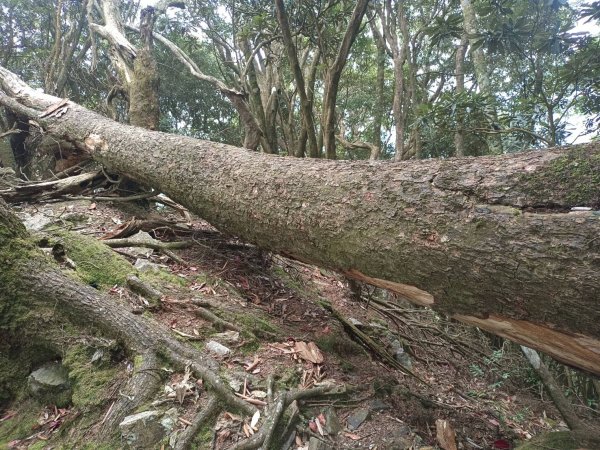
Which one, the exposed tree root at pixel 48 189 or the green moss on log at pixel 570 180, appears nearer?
the green moss on log at pixel 570 180

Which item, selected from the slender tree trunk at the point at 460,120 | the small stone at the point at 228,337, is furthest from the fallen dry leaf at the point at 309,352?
the slender tree trunk at the point at 460,120

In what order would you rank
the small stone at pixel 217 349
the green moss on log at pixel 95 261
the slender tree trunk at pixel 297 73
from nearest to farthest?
the small stone at pixel 217 349
the green moss on log at pixel 95 261
the slender tree trunk at pixel 297 73

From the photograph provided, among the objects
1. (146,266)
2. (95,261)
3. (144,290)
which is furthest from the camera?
(146,266)

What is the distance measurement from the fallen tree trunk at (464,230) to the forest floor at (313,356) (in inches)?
26.8

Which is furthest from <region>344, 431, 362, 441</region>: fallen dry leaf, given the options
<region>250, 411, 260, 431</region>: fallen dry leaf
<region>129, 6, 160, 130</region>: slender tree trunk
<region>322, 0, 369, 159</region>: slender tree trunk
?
<region>129, 6, 160, 130</region>: slender tree trunk

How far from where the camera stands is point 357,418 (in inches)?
85.4

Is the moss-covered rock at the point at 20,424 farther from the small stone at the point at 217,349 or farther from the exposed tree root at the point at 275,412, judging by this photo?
the exposed tree root at the point at 275,412

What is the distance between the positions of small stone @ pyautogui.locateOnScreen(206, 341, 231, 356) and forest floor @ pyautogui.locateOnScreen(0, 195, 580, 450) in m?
0.05

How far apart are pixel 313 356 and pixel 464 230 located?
136 cm

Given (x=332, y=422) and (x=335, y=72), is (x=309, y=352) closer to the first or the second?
(x=332, y=422)

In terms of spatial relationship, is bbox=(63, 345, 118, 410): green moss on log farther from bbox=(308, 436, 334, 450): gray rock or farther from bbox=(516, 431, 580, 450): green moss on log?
bbox=(516, 431, 580, 450): green moss on log

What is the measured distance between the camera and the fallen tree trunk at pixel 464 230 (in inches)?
60.0

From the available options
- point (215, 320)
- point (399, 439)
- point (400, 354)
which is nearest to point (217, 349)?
point (215, 320)

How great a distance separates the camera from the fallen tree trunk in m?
1.52
